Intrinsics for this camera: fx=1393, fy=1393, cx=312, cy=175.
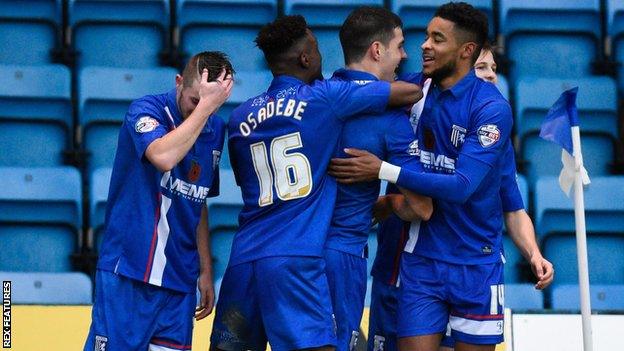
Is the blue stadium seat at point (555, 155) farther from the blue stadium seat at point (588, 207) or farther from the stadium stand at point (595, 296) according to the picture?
the stadium stand at point (595, 296)

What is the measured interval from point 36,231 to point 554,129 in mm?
3593

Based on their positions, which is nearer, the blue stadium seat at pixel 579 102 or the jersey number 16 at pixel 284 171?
the jersey number 16 at pixel 284 171

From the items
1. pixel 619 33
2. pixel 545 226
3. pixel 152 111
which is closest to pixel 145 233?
pixel 152 111

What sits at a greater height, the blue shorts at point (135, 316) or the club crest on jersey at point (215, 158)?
the club crest on jersey at point (215, 158)

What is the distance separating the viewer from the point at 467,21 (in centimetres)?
621

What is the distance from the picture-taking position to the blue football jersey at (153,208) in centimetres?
605

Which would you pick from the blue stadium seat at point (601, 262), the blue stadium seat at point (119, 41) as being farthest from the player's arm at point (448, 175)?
the blue stadium seat at point (119, 41)

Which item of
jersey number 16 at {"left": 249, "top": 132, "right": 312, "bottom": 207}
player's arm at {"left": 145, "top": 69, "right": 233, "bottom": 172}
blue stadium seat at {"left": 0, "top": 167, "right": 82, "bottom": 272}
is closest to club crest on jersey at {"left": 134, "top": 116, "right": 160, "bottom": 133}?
player's arm at {"left": 145, "top": 69, "right": 233, "bottom": 172}

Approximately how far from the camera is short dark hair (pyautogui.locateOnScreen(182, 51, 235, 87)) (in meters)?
6.00

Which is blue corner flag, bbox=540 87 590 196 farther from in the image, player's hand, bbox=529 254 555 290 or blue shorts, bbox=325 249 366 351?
blue shorts, bbox=325 249 366 351

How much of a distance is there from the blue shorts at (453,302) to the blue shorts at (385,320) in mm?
145

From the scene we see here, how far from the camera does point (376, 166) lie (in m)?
5.88

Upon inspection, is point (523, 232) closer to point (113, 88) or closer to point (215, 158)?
point (215, 158)

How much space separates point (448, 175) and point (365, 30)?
72 centimetres
